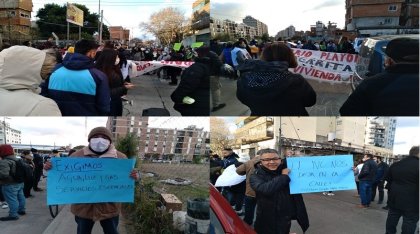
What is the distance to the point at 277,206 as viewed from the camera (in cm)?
264

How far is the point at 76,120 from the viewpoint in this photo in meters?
2.54

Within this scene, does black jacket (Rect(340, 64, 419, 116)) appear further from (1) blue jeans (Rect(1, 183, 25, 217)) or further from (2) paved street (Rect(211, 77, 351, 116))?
(1) blue jeans (Rect(1, 183, 25, 217))

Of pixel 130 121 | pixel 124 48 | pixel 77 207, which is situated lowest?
pixel 77 207

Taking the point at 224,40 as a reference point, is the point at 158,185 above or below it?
below

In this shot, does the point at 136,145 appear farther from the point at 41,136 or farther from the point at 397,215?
the point at 397,215

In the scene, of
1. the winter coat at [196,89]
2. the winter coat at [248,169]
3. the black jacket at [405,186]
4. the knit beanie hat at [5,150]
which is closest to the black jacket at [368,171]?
the black jacket at [405,186]

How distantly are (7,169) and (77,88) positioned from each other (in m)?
0.78

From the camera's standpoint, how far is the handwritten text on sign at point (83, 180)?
252cm

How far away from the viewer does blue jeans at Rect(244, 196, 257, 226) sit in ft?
8.73

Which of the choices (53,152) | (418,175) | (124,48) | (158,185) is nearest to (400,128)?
(418,175)

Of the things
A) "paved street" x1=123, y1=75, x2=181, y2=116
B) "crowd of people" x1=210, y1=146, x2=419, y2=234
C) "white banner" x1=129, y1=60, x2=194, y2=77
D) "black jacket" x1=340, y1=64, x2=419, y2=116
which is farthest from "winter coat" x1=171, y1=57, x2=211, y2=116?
"black jacket" x1=340, y1=64, x2=419, y2=116

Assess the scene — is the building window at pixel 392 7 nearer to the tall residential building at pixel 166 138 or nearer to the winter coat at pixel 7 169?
the tall residential building at pixel 166 138

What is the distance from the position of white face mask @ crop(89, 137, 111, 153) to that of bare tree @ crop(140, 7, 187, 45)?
0.75 m

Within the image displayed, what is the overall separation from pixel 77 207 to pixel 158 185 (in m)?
0.55
